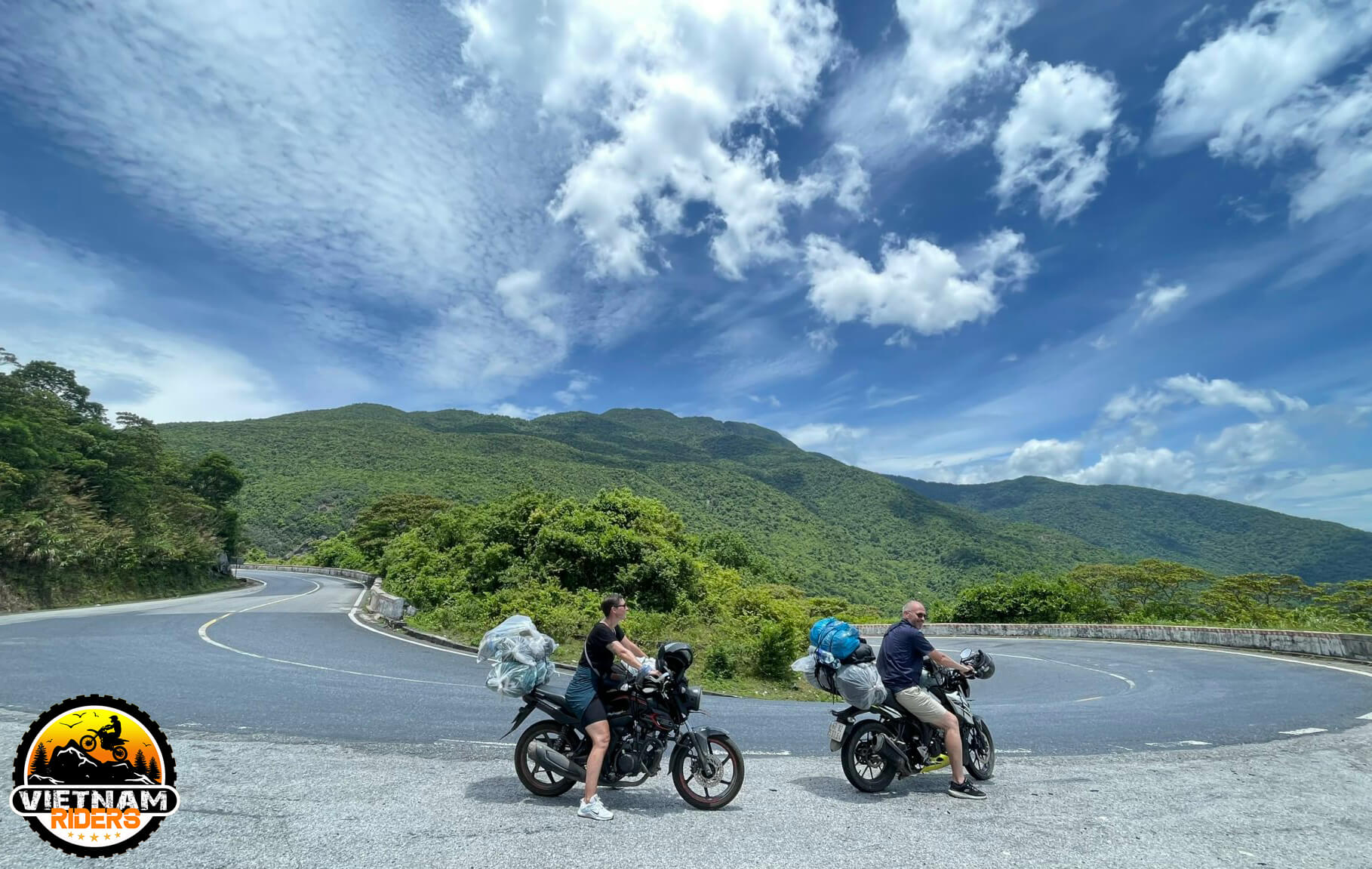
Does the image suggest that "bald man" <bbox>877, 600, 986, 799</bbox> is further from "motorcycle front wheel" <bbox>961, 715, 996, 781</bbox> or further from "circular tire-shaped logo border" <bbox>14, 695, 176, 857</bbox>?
"circular tire-shaped logo border" <bbox>14, 695, 176, 857</bbox>

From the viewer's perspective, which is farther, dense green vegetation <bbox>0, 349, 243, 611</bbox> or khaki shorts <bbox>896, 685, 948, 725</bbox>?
dense green vegetation <bbox>0, 349, 243, 611</bbox>

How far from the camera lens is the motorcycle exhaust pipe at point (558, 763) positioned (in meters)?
5.30

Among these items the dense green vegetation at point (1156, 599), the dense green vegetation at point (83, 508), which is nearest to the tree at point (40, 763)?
the dense green vegetation at point (83, 508)

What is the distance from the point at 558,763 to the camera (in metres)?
5.34

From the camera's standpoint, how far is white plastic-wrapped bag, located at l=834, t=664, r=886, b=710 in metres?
5.73

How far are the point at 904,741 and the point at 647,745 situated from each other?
238cm

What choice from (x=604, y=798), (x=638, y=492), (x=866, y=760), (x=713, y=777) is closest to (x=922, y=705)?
(x=866, y=760)

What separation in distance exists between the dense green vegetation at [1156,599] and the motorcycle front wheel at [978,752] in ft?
113

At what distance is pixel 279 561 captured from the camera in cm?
7888

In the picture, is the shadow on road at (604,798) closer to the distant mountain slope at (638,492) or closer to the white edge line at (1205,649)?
the white edge line at (1205,649)

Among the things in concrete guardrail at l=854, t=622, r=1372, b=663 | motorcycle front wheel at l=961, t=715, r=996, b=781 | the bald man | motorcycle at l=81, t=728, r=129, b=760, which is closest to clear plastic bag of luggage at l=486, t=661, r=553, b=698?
motorcycle at l=81, t=728, r=129, b=760

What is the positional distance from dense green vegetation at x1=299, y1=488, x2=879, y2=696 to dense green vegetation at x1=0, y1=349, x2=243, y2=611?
11.8 metres

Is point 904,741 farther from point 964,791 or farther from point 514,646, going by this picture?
point 514,646

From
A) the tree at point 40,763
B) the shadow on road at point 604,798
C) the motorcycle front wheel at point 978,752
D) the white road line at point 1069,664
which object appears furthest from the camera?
the white road line at point 1069,664
